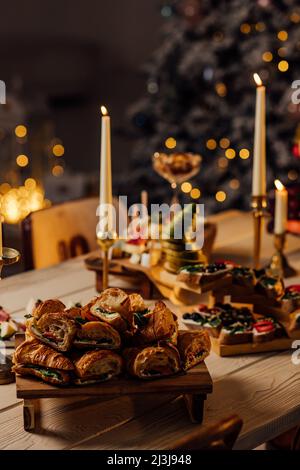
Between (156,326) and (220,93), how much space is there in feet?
10.7

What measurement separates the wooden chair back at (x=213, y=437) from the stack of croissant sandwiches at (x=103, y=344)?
27cm

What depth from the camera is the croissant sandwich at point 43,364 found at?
136cm

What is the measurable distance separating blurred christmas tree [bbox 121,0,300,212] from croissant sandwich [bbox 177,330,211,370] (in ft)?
9.12

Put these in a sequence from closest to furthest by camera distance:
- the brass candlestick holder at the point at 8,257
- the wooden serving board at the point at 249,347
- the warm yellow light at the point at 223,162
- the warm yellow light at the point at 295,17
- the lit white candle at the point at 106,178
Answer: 1. the brass candlestick holder at the point at 8,257
2. the wooden serving board at the point at 249,347
3. the lit white candle at the point at 106,178
4. the warm yellow light at the point at 295,17
5. the warm yellow light at the point at 223,162

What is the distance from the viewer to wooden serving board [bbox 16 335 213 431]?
4.44 feet

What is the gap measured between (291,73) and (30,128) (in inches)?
89.0

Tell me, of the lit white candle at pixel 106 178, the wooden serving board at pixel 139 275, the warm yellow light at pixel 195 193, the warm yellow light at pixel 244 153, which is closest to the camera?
the lit white candle at pixel 106 178

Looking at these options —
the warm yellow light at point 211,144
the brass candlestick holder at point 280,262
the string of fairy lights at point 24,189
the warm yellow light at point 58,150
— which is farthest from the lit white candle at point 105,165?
the warm yellow light at point 58,150

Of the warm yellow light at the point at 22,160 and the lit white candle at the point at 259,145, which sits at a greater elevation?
the lit white candle at the point at 259,145

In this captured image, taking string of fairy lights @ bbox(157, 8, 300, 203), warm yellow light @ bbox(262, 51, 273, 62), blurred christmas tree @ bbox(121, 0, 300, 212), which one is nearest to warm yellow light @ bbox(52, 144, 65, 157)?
blurred christmas tree @ bbox(121, 0, 300, 212)

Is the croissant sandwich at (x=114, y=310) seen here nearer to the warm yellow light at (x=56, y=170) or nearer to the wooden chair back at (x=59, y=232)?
the wooden chair back at (x=59, y=232)

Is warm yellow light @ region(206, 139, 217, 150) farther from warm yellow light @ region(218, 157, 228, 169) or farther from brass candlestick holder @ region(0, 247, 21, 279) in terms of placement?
brass candlestick holder @ region(0, 247, 21, 279)
